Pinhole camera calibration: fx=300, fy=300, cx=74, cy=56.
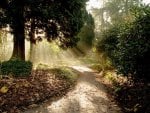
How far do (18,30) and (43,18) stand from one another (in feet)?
6.04

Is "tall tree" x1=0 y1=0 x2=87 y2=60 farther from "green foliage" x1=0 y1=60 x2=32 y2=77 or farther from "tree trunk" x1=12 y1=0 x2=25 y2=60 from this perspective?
"green foliage" x1=0 y1=60 x2=32 y2=77

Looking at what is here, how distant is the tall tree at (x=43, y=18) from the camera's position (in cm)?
1613

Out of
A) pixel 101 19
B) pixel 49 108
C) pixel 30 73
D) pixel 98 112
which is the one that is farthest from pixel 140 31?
pixel 101 19

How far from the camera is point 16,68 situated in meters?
15.1

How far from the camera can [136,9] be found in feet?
36.6

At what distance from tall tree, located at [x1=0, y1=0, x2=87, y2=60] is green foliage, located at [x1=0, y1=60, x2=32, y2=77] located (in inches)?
84.5

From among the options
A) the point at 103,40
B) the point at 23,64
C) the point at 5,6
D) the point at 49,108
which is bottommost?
the point at 49,108

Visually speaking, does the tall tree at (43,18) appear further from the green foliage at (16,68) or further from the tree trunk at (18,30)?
the green foliage at (16,68)

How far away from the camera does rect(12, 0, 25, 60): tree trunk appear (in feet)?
53.0

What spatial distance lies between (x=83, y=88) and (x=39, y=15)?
16.0 feet

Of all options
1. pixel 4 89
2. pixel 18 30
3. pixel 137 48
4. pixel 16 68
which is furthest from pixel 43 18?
pixel 137 48

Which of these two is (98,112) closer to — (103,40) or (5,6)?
(5,6)

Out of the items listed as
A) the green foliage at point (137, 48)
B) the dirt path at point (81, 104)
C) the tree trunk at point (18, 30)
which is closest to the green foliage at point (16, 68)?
the tree trunk at point (18, 30)

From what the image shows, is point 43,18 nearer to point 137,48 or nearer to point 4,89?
point 4,89
